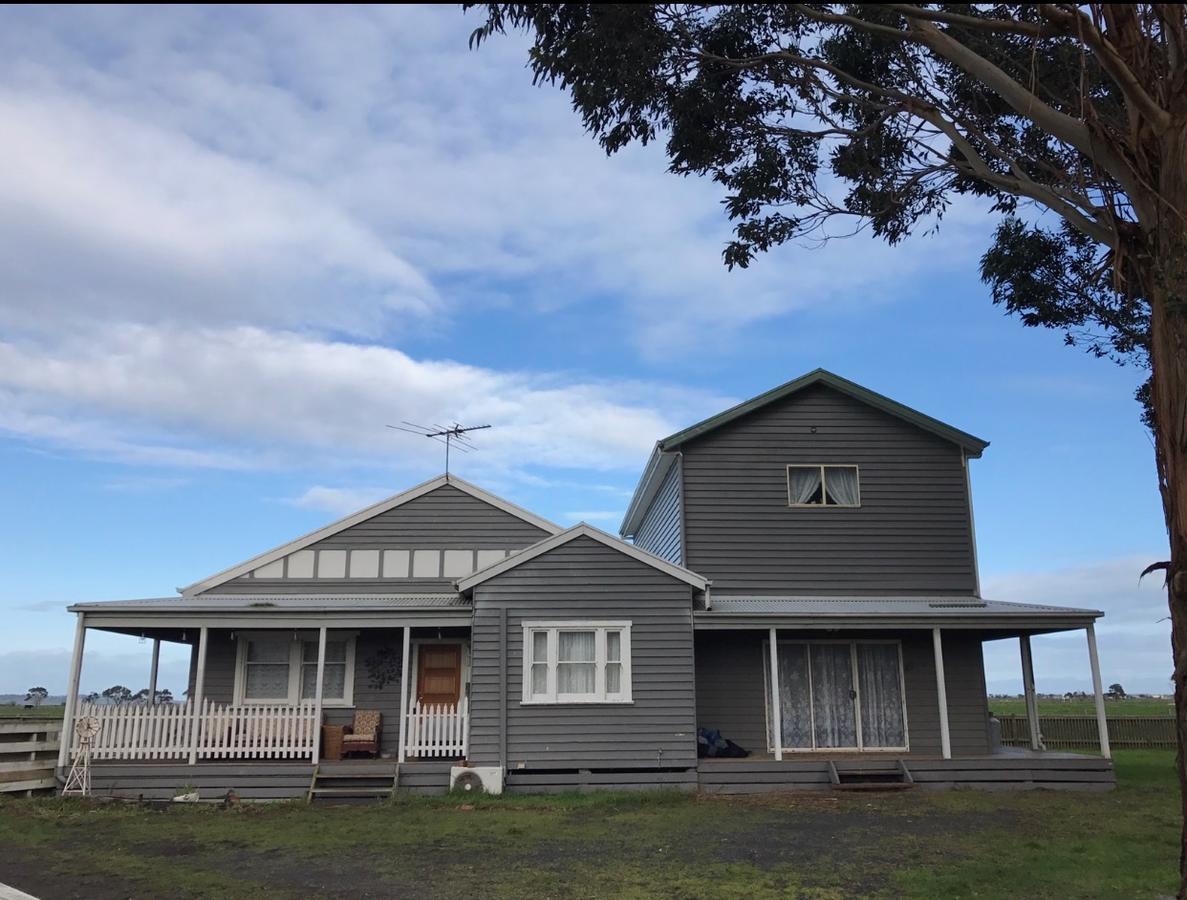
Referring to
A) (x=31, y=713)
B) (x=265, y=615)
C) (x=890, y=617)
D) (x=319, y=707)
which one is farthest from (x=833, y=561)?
(x=31, y=713)

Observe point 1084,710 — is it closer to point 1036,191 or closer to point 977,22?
point 1036,191

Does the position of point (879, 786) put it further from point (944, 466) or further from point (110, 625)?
point (110, 625)

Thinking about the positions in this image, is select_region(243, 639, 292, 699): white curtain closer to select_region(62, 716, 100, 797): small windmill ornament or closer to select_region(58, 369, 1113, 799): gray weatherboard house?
select_region(58, 369, 1113, 799): gray weatherboard house

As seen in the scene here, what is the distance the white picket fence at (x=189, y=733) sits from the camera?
15805 mm

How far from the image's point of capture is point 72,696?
1594 cm

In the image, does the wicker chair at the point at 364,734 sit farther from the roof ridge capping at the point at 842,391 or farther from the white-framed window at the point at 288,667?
the roof ridge capping at the point at 842,391

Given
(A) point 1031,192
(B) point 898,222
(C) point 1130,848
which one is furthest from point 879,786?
(A) point 1031,192

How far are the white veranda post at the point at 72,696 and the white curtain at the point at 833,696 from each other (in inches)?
502

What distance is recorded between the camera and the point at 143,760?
52.9ft

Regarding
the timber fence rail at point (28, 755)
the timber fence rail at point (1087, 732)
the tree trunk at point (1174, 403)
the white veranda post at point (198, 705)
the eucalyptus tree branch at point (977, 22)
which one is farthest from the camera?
the timber fence rail at point (1087, 732)

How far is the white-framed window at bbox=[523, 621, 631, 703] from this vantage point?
16156 millimetres

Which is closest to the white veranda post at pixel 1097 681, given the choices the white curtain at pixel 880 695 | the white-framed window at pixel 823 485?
the white curtain at pixel 880 695

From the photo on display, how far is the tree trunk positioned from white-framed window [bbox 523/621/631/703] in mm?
9851

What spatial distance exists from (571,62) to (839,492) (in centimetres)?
1176
